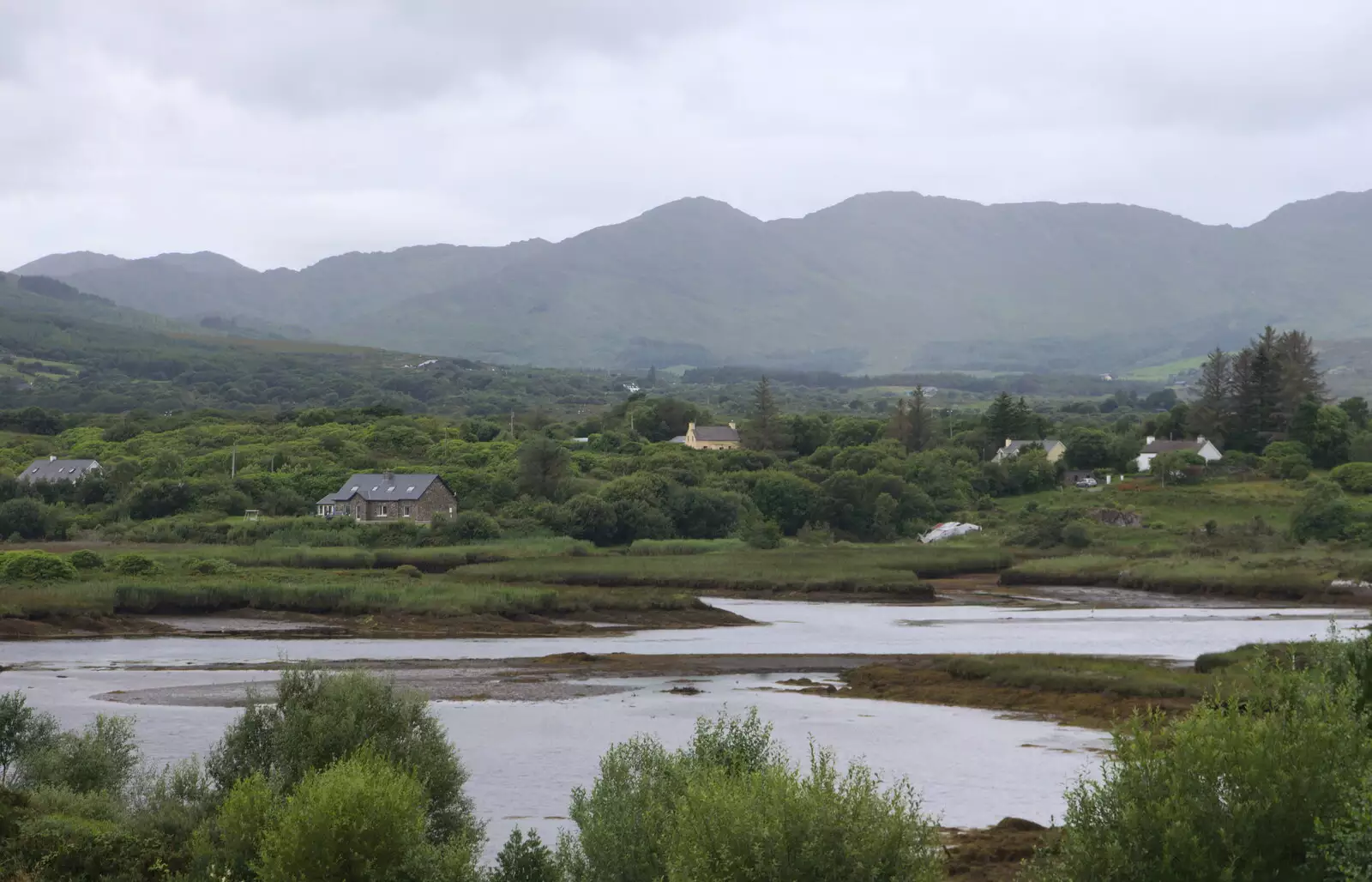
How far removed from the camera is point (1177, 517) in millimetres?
103688

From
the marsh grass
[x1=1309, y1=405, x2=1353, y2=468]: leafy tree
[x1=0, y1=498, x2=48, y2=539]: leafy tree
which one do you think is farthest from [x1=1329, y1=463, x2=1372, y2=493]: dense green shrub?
[x1=0, y1=498, x2=48, y2=539]: leafy tree

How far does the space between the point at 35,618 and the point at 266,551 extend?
26.0m

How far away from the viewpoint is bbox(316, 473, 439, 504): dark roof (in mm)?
104812

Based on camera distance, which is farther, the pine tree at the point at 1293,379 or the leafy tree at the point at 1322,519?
the pine tree at the point at 1293,379

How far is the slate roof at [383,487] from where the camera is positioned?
105 m

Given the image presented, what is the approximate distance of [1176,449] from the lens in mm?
130375

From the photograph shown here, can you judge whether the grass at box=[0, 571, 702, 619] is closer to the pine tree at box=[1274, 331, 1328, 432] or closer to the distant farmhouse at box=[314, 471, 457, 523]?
the distant farmhouse at box=[314, 471, 457, 523]

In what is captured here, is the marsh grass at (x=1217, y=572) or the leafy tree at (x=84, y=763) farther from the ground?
the leafy tree at (x=84, y=763)

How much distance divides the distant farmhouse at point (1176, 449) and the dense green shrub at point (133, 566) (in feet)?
268

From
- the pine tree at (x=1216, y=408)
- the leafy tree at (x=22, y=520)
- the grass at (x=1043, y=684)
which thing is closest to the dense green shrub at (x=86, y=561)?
the leafy tree at (x=22, y=520)

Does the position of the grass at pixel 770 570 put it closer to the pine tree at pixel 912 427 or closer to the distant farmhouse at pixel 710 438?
the pine tree at pixel 912 427

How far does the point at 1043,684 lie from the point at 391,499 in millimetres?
68452

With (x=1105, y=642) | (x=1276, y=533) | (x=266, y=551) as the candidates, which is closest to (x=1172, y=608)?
(x=1105, y=642)

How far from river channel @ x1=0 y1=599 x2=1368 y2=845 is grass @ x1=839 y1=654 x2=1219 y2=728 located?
150 cm
